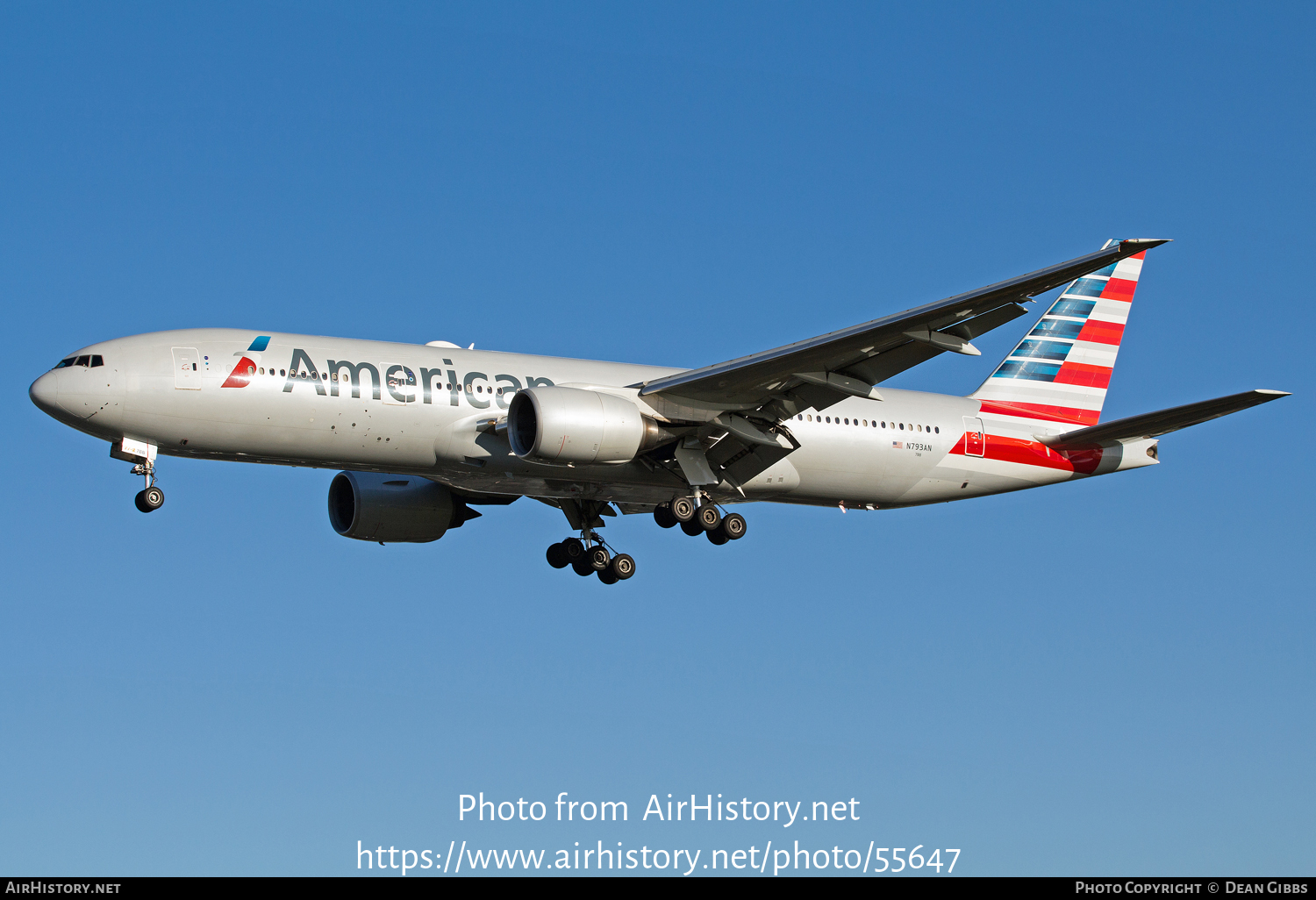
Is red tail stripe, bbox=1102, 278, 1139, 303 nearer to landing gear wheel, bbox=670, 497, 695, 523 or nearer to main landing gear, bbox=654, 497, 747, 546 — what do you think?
main landing gear, bbox=654, 497, 747, 546

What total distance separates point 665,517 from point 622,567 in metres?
3.58

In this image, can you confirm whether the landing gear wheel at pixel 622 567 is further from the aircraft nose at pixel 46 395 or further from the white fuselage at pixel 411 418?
the aircraft nose at pixel 46 395

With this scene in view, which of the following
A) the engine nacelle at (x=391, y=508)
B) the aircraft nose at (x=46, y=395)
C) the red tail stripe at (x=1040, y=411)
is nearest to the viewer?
the aircraft nose at (x=46, y=395)

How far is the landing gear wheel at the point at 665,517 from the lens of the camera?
34875 millimetres

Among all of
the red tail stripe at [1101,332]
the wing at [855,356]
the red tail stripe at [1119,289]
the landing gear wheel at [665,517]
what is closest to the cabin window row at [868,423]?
the wing at [855,356]

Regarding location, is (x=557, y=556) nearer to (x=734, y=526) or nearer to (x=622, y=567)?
(x=622, y=567)

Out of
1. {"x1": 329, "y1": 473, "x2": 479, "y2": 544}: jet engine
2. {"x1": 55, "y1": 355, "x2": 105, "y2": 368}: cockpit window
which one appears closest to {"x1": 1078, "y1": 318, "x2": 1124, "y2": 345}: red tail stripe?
{"x1": 329, "y1": 473, "x2": 479, "y2": 544}: jet engine

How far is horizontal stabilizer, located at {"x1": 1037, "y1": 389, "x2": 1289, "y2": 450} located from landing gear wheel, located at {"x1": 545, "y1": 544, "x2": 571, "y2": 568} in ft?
41.7

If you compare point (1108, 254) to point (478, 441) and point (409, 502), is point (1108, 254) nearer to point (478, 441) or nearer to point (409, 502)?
point (478, 441)

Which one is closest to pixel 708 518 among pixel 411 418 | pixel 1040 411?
pixel 411 418

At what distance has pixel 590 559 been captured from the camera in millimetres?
38188

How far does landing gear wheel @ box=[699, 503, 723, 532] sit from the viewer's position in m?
34.7

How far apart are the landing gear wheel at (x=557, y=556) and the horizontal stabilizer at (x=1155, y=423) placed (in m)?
12.7

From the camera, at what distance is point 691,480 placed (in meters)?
34.0
